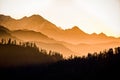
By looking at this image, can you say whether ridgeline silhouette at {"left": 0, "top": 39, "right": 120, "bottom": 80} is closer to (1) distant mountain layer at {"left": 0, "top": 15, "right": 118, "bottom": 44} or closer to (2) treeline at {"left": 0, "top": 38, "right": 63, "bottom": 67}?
(2) treeline at {"left": 0, "top": 38, "right": 63, "bottom": 67}

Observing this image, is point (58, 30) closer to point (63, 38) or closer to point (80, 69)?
point (63, 38)

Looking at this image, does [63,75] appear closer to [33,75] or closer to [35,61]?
[33,75]

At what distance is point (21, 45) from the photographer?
24391 mm

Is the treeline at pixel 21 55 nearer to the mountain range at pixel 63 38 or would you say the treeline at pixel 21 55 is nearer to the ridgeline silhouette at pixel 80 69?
→ the ridgeline silhouette at pixel 80 69

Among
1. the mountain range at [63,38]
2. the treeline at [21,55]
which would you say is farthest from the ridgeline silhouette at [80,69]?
the mountain range at [63,38]

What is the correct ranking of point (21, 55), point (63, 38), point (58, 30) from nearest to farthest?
1. point (21, 55)
2. point (63, 38)
3. point (58, 30)

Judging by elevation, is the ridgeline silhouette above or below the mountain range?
below

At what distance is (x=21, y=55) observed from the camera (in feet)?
76.4

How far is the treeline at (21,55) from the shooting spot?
20.4 meters

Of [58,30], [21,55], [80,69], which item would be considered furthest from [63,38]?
[80,69]

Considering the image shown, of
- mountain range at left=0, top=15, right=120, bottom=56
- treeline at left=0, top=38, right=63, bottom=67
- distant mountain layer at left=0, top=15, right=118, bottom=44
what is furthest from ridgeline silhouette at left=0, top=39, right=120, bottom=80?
distant mountain layer at left=0, top=15, right=118, bottom=44

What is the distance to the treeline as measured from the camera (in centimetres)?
2038

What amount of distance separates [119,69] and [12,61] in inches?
430

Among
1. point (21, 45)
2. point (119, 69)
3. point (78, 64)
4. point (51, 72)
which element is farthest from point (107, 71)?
point (21, 45)
